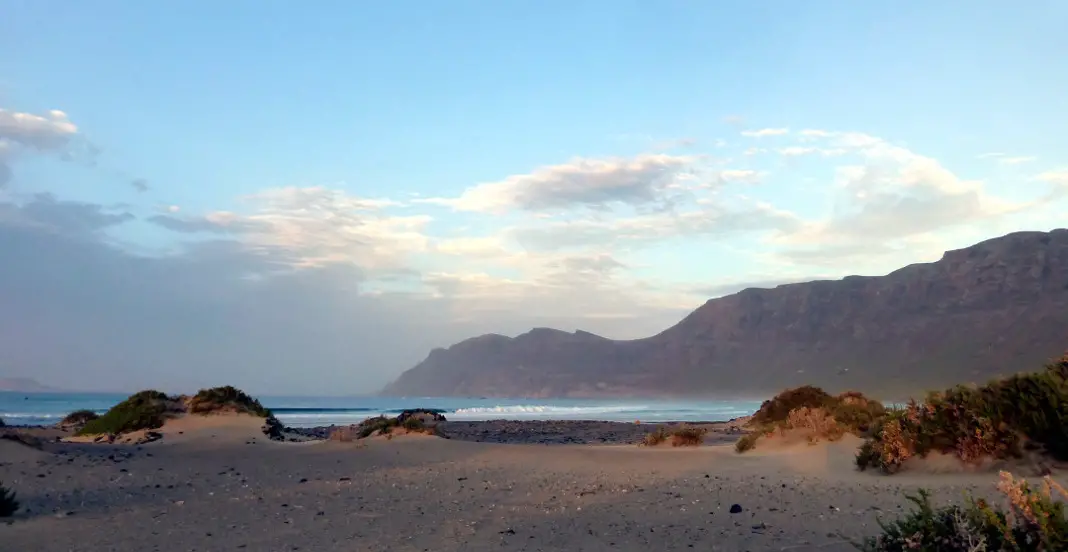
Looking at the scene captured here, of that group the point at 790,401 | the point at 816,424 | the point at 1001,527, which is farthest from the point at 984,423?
the point at 790,401

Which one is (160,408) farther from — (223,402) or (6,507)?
(6,507)

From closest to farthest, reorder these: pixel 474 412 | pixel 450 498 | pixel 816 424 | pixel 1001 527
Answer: pixel 1001 527 < pixel 450 498 < pixel 816 424 < pixel 474 412

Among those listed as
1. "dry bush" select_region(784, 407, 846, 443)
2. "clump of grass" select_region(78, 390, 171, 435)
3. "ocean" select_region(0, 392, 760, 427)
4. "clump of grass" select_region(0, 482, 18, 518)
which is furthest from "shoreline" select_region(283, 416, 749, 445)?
"clump of grass" select_region(0, 482, 18, 518)

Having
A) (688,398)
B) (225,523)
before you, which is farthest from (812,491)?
(688,398)

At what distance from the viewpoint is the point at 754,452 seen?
42.3ft

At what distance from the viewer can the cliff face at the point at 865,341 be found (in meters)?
72.1

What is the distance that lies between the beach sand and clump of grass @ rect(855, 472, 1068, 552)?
53.5 inches

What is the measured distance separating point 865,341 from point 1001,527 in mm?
92171

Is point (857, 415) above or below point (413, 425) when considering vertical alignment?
above

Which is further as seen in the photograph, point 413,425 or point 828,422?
point 413,425

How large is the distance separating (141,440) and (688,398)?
281 ft

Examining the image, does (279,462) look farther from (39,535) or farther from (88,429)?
(88,429)

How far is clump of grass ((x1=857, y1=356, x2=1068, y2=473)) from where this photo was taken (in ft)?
26.4

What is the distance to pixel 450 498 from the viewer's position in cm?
880
